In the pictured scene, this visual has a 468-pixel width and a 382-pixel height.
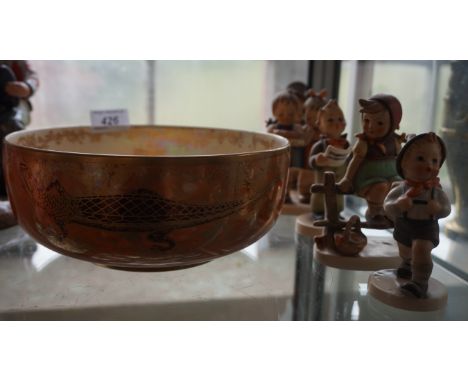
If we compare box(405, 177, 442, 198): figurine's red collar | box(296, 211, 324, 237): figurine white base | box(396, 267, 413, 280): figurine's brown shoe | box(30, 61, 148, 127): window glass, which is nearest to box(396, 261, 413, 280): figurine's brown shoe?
box(396, 267, 413, 280): figurine's brown shoe

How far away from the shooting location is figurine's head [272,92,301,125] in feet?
3.81

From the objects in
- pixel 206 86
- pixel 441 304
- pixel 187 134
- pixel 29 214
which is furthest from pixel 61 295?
pixel 206 86

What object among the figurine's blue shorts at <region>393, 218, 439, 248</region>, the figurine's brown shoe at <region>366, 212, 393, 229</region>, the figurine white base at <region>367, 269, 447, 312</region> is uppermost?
the figurine's blue shorts at <region>393, 218, 439, 248</region>

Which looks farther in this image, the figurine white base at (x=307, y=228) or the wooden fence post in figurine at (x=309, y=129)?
the wooden fence post in figurine at (x=309, y=129)

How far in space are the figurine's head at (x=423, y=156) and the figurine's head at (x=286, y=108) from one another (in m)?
0.49

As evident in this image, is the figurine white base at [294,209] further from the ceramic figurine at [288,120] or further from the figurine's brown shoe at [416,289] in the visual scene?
the figurine's brown shoe at [416,289]

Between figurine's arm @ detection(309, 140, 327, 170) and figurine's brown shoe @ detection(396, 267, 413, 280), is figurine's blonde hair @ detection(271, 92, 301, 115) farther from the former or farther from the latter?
figurine's brown shoe @ detection(396, 267, 413, 280)

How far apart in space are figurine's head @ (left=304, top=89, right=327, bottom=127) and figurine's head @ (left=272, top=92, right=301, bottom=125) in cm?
2

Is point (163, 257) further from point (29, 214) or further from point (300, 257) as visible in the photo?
point (300, 257)

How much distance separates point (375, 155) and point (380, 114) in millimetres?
77

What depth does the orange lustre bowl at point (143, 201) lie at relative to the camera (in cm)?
60

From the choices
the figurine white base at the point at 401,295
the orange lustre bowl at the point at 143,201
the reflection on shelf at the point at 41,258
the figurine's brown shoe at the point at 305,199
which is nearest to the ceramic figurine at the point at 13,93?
the reflection on shelf at the point at 41,258

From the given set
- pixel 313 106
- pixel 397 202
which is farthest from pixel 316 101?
pixel 397 202

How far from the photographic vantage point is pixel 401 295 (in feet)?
A: 2.40
